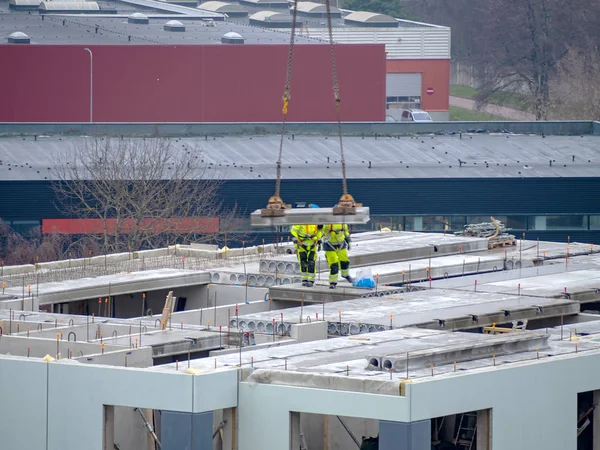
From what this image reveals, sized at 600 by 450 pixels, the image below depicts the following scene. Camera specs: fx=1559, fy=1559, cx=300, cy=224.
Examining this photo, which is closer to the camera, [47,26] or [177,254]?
[177,254]

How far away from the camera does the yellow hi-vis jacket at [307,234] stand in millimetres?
38497

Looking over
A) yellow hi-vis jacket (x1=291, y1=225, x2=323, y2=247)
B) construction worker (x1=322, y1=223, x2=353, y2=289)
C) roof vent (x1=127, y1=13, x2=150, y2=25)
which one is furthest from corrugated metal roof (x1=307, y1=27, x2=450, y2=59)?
yellow hi-vis jacket (x1=291, y1=225, x2=323, y2=247)

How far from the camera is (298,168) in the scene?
65.4 m

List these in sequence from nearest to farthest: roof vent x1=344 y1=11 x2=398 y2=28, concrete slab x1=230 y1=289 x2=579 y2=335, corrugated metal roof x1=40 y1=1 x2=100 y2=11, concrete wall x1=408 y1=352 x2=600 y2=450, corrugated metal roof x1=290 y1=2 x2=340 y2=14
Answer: concrete wall x1=408 y1=352 x2=600 y2=450 < concrete slab x1=230 y1=289 x2=579 y2=335 < corrugated metal roof x1=40 y1=1 x2=100 y2=11 < roof vent x1=344 y1=11 x2=398 y2=28 < corrugated metal roof x1=290 y1=2 x2=340 y2=14

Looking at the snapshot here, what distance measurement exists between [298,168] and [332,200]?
7.84ft

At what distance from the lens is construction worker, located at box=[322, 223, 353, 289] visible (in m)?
38.1

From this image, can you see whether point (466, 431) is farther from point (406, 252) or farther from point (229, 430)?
point (406, 252)

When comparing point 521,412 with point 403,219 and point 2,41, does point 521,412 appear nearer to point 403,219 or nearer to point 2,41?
point 403,219

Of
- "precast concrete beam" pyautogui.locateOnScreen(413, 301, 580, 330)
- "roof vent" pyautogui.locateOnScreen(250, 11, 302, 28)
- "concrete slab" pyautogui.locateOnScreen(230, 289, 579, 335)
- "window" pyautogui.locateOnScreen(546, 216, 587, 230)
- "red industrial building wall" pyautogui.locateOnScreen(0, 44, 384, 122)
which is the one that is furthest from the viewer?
"roof vent" pyautogui.locateOnScreen(250, 11, 302, 28)

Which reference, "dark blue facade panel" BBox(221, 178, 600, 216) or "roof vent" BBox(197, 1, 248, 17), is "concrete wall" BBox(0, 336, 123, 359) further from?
"roof vent" BBox(197, 1, 248, 17)

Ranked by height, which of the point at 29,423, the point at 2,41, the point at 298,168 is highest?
the point at 2,41

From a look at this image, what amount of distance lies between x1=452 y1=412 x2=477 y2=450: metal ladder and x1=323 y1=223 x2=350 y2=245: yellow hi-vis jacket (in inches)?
323

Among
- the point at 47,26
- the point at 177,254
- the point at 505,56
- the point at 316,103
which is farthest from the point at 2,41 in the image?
the point at 505,56

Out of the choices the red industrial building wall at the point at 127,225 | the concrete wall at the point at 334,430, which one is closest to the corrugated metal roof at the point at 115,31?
the red industrial building wall at the point at 127,225
